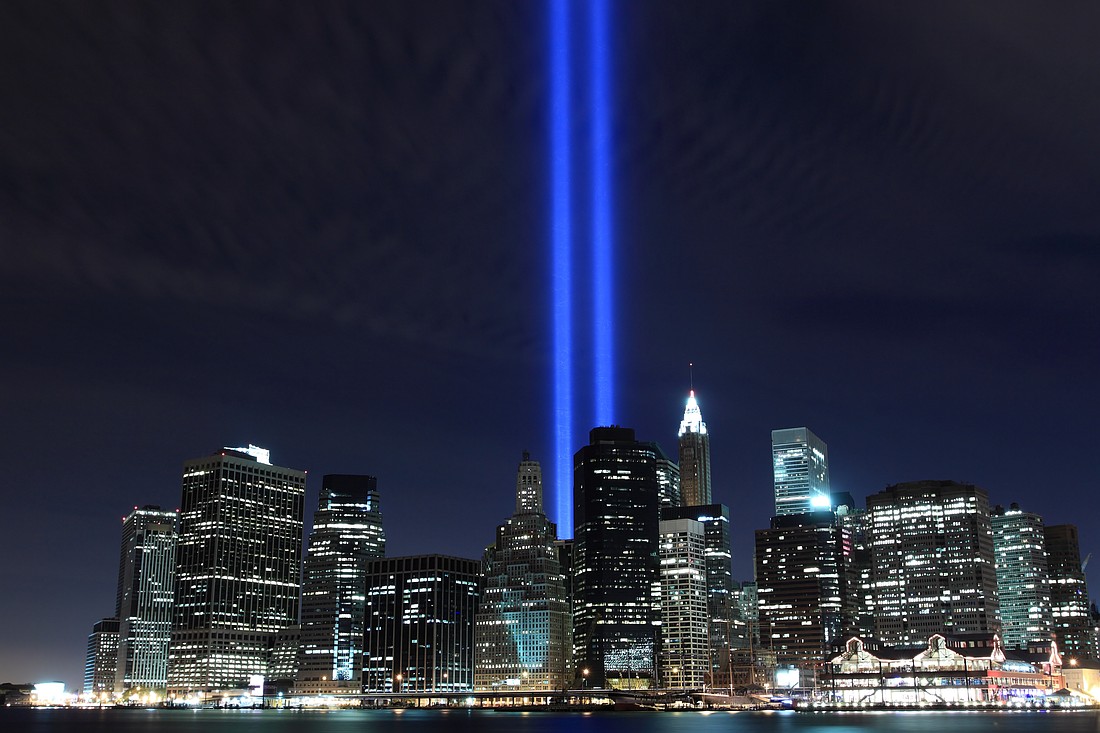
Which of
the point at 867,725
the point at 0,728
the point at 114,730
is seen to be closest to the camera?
the point at 867,725

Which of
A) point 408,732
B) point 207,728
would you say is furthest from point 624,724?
point 207,728

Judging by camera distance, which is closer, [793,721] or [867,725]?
[867,725]

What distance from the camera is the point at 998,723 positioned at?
536ft

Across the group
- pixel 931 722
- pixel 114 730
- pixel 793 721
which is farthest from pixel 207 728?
pixel 931 722

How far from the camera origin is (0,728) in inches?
7751

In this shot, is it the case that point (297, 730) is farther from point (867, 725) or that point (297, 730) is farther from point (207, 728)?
point (867, 725)

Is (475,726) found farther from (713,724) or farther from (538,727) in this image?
(713,724)

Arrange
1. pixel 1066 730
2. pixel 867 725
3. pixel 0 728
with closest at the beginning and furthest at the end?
pixel 1066 730 → pixel 867 725 → pixel 0 728

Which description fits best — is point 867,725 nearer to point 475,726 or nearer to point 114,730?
point 475,726

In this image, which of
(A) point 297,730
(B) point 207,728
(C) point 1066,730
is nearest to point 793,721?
(C) point 1066,730

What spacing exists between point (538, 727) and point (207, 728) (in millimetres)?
51770

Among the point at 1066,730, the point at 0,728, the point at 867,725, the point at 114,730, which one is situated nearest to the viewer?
the point at 1066,730

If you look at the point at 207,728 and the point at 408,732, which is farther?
the point at 207,728

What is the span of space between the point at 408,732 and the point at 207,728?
36.7 m
